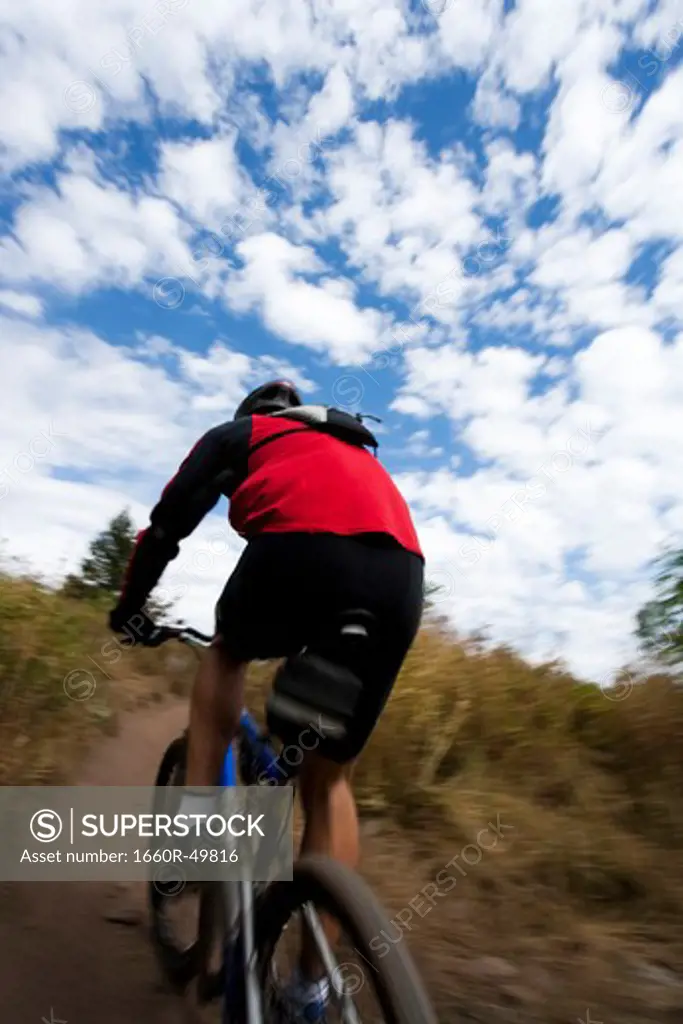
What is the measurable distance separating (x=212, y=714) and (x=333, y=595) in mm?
554

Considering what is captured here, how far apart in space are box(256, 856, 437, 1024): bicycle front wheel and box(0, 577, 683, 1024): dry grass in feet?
1.70

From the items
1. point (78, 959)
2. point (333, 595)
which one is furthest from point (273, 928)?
point (78, 959)

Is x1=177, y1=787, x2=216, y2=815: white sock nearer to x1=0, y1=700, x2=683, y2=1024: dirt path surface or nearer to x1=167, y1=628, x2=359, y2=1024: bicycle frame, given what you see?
x1=167, y1=628, x2=359, y2=1024: bicycle frame

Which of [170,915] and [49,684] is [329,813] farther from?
[49,684]

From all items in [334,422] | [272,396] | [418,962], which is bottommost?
[418,962]

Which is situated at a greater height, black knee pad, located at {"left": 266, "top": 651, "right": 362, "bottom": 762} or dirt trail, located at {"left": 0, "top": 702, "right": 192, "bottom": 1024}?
black knee pad, located at {"left": 266, "top": 651, "right": 362, "bottom": 762}

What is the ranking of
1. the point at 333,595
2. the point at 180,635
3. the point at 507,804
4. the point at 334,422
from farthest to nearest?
the point at 507,804
the point at 180,635
the point at 334,422
the point at 333,595

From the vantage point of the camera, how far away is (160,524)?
188cm

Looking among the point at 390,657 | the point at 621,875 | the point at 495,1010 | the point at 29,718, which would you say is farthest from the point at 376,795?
the point at 390,657

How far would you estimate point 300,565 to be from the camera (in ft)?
5.16

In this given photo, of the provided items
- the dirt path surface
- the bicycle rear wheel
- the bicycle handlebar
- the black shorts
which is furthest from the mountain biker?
the dirt path surface

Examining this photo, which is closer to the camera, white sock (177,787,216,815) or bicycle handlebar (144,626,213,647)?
white sock (177,787,216,815)

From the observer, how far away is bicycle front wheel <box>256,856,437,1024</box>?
1.08 metres

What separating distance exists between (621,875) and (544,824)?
0.42 m
